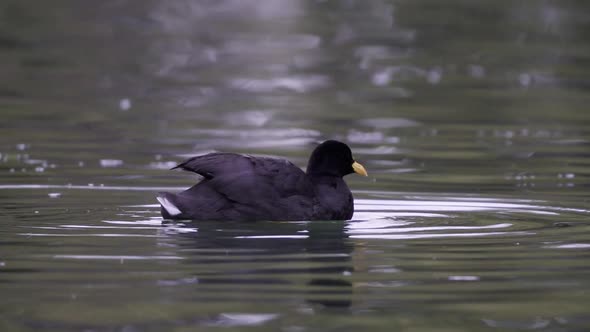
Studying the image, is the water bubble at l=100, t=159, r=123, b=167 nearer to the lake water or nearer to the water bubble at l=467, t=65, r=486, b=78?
the lake water

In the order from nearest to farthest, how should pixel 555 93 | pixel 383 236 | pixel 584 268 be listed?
pixel 584 268 → pixel 383 236 → pixel 555 93

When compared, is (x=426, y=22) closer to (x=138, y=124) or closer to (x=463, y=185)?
(x=138, y=124)

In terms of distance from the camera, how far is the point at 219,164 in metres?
9.34

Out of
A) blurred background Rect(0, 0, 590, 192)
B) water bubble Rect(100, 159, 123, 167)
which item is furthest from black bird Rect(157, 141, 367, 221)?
water bubble Rect(100, 159, 123, 167)

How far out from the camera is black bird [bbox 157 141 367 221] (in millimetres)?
9273

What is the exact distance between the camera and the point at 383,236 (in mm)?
8688

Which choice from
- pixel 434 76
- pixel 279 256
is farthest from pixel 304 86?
pixel 279 256

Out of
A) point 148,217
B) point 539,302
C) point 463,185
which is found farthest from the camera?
point 463,185

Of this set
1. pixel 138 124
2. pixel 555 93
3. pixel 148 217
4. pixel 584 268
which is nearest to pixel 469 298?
pixel 584 268

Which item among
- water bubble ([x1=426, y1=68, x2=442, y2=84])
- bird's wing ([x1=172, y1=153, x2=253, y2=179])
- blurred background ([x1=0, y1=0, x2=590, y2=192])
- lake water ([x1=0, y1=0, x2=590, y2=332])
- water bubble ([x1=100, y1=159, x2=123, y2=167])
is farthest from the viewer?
water bubble ([x1=426, y1=68, x2=442, y2=84])

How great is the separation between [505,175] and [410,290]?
596cm

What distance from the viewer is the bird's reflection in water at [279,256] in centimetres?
685

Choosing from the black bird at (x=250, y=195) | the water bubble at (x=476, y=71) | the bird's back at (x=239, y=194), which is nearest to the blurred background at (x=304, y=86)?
the water bubble at (x=476, y=71)

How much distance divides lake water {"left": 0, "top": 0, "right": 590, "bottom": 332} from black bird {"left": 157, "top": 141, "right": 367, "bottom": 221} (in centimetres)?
11
